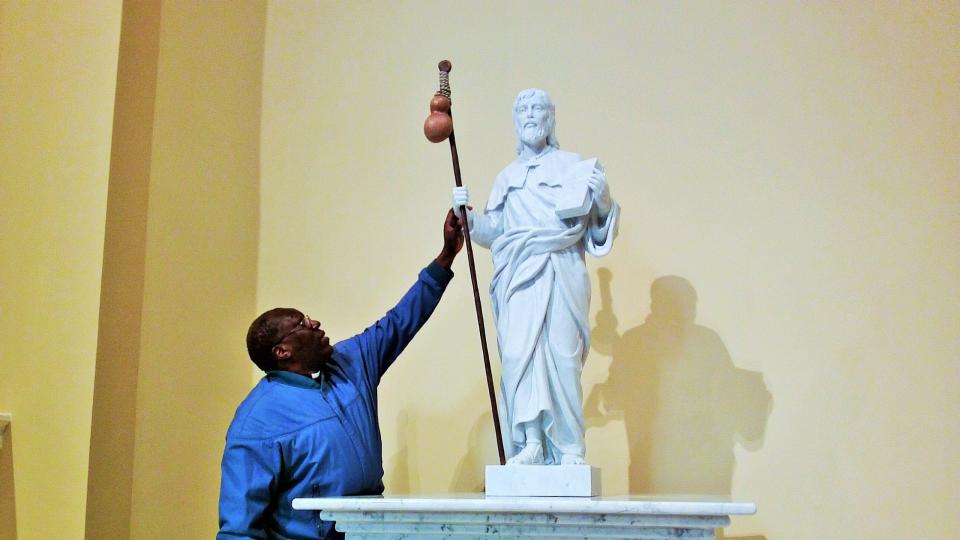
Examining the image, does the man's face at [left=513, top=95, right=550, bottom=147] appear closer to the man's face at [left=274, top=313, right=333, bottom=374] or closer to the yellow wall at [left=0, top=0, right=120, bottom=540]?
the man's face at [left=274, top=313, right=333, bottom=374]

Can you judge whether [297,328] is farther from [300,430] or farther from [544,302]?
[544,302]

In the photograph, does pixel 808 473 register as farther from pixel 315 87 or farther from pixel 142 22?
pixel 142 22

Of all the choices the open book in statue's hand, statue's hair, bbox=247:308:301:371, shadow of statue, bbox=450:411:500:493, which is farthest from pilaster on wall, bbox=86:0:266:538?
the open book in statue's hand

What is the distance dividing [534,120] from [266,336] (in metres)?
0.99

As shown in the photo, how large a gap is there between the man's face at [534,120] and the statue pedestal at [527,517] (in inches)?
40.6

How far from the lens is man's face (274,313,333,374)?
297 centimetres

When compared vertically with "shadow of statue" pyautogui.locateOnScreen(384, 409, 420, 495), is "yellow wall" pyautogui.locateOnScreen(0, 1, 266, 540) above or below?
above

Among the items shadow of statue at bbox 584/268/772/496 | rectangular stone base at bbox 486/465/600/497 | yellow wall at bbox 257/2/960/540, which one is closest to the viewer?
rectangular stone base at bbox 486/465/600/497

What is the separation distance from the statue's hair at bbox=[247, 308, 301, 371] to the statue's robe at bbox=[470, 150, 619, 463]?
0.65 metres

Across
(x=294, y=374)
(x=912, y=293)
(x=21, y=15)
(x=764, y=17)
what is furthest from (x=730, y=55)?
(x=21, y=15)

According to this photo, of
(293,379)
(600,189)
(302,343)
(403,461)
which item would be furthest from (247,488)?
(600,189)

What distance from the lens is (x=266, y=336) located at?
9.74ft

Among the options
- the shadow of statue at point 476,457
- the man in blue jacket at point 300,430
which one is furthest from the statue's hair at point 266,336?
the shadow of statue at point 476,457

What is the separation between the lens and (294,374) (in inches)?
117
